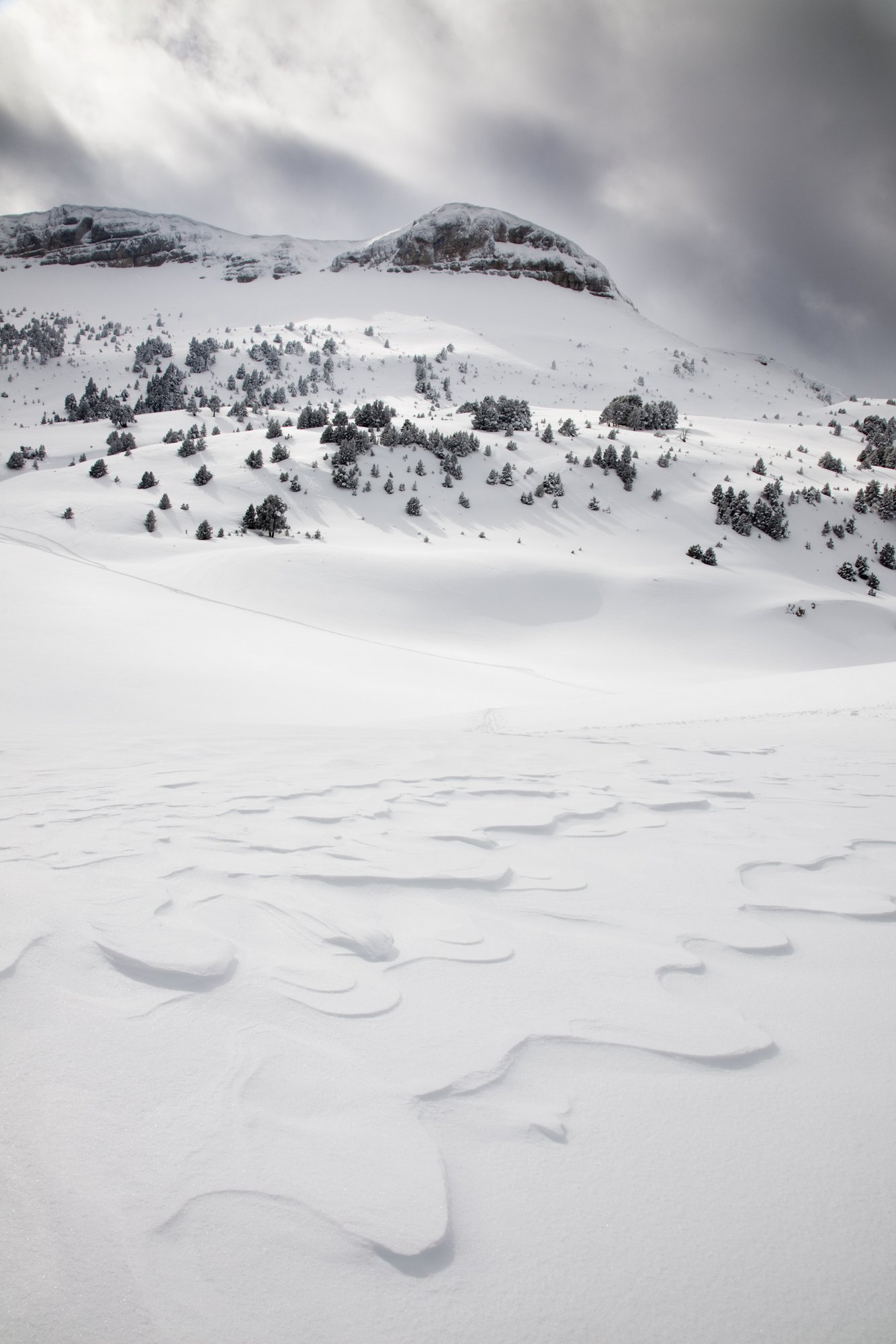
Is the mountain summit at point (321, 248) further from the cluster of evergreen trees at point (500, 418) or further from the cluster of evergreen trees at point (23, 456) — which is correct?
the cluster of evergreen trees at point (500, 418)

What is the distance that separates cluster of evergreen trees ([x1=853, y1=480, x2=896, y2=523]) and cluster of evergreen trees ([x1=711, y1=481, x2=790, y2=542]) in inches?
164

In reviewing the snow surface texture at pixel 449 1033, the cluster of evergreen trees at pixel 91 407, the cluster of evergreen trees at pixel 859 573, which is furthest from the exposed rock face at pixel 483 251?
the snow surface texture at pixel 449 1033

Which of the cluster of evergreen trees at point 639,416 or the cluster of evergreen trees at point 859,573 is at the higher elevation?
the cluster of evergreen trees at point 639,416

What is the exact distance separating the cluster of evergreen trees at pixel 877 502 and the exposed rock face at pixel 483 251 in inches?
2849

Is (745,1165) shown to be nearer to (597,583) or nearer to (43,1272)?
(43,1272)

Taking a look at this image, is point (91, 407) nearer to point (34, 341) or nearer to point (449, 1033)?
point (34, 341)

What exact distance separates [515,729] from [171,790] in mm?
3868

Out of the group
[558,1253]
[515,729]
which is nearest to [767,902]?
[558,1253]

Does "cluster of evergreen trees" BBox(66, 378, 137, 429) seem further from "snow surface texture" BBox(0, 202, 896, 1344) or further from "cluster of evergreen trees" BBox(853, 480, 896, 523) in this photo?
"snow surface texture" BBox(0, 202, 896, 1344)

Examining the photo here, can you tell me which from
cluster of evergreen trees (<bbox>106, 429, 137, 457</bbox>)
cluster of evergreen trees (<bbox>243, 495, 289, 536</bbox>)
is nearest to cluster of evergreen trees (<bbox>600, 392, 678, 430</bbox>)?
cluster of evergreen trees (<bbox>243, 495, 289, 536</bbox>)

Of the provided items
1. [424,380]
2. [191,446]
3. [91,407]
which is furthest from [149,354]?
[191,446]

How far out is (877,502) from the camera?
24.7 m

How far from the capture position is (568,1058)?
1186mm

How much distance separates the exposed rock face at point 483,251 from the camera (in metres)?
84.2
